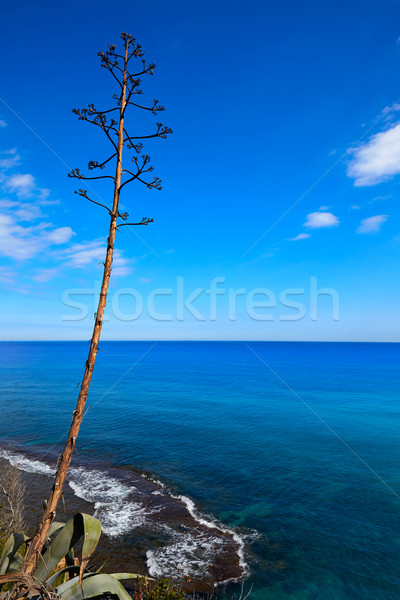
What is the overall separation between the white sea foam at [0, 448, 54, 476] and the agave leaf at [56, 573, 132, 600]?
2625cm

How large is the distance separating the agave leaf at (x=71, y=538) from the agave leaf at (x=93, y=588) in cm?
29

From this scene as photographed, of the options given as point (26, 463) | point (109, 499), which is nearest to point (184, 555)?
point (109, 499)

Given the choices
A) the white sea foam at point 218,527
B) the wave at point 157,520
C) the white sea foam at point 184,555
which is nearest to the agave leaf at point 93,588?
the wave at point 157,520

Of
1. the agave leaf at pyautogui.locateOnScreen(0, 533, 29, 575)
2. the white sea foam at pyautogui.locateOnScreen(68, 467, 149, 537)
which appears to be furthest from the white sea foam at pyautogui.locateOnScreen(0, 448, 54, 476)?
the agave leaf at pyautogui.locateOnScreen(0, 533, 29, 575)

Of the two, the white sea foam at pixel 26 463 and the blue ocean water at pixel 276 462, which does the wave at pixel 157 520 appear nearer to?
the white sea foam at pixel 26 463

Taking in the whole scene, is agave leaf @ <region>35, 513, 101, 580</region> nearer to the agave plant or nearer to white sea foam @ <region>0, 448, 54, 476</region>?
the agave plant

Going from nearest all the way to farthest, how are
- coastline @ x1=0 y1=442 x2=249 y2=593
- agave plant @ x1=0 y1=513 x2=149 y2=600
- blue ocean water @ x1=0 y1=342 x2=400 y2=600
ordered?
agave plant @ x1=0 y1=513 x2=149 y2=600, coastline @ x1=0 y1=442 x2=249 y2=593, blue ocean water @ x1=0 y1=342 x2=400 y2=600

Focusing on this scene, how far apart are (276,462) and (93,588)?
2822 centimetres

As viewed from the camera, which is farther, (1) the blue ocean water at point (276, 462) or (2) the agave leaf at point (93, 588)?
(1) the blue ocean water at point (276, 462)

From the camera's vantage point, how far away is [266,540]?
17906 millimetres

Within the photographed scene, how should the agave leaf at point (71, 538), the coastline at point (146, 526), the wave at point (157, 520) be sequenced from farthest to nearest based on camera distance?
the wave at point (157, 520) → the coastline at point (146, 526) → the agave leaf at point (71, 538)

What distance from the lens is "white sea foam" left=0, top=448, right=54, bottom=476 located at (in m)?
27.2

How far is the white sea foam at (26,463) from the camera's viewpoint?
27.2 m

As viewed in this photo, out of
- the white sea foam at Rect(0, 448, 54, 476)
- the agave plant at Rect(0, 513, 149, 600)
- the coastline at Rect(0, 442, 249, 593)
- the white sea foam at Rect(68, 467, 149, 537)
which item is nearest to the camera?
the agave plant at Rect(0, 513, 149, 600)
